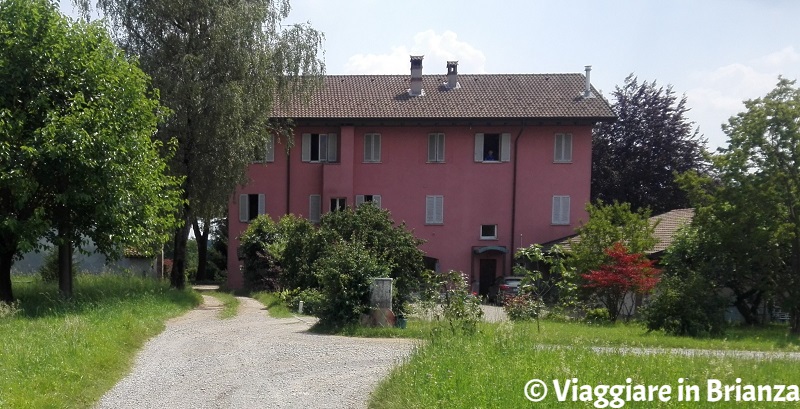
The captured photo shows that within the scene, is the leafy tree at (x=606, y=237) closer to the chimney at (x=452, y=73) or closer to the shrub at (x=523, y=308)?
the shrub at (x=523, y=308)

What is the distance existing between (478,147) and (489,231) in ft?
14.3

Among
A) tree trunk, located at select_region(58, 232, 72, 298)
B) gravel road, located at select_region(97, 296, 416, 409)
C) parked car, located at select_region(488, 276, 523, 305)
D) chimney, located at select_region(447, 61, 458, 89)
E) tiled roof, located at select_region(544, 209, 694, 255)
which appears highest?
chimney, located at select_region(447, 61, 458, 89)

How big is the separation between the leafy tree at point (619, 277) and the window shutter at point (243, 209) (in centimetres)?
2089

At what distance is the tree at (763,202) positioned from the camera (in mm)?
25062

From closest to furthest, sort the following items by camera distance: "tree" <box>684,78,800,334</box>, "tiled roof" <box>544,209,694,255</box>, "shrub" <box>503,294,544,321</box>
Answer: "shrub" <box>503,294,544,321</box> → "tree" <box>684,78,800,334</box> → "tiled roof" <box>544,209,694,255</box>

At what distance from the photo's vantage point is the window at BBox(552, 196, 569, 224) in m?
42.3

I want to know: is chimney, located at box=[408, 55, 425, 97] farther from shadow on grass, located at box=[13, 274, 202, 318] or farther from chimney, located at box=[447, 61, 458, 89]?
shadow on grass, located at box=[13, 274, 202, 318]

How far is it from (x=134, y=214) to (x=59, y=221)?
6.07 feet

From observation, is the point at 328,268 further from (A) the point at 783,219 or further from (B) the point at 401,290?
(A) the point at 783,219

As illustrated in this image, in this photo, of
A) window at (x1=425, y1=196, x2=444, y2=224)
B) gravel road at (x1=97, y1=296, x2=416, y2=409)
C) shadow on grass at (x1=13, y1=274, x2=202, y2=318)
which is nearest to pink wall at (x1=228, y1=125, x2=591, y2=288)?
window at (x1=425, y1=196, x2=444, y2=224)

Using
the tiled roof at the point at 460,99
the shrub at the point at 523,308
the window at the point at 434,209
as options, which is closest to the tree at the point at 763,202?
the shrub at the point at 523,308

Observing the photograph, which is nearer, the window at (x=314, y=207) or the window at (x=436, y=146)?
Answer: the window at (x=436, y=146)

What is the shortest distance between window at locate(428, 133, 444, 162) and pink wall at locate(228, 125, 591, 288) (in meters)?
0.23

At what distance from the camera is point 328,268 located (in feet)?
62.0
